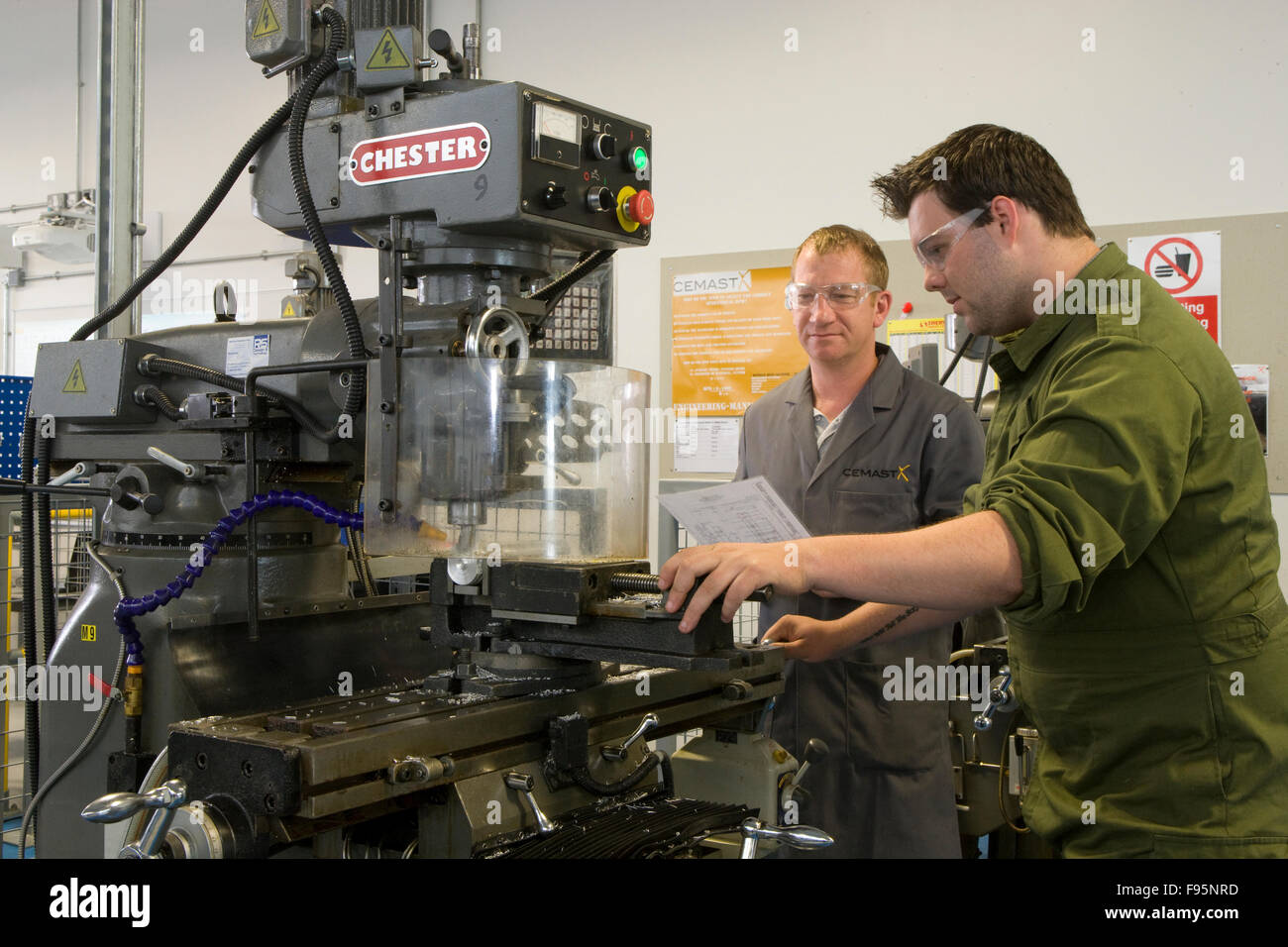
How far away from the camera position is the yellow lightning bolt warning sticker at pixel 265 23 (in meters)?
1.42

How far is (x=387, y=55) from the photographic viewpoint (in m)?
1.35

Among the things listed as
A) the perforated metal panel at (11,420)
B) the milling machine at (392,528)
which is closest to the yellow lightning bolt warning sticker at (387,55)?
the milling machine at (392,528)

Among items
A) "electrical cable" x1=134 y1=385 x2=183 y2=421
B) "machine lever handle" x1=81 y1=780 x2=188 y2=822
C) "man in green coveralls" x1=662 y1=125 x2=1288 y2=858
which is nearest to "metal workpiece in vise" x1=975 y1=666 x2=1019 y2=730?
"man in green coveralls" x1=662 y1=125 x2=1288 y2=858

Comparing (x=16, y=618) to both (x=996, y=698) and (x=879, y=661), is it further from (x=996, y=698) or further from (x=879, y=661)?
(x=996, y=698)

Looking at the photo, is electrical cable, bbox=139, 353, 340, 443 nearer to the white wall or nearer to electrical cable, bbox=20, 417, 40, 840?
electrical cable, bbox=20, 417, 40, 840

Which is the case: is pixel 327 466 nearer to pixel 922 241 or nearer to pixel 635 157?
pixel 635 157

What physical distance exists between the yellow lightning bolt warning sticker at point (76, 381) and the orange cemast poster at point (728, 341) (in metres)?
2.36

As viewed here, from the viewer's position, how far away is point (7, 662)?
2893 mm

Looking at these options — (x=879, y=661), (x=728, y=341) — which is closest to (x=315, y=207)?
(x=879, y=661)

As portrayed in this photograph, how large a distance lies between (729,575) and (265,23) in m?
0.97

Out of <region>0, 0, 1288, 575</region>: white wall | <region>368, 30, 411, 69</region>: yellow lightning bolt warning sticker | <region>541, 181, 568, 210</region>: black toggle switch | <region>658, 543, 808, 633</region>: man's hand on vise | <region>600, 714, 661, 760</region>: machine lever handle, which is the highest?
<region>0, 0, 1288, 575</region>: white wall

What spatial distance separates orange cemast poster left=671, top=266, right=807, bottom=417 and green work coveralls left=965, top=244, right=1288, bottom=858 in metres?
2.33

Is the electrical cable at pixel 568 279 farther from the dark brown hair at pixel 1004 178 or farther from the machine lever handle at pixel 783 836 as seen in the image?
the machine lever handle at pixel 783 836

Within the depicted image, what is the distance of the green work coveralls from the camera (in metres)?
1.09
